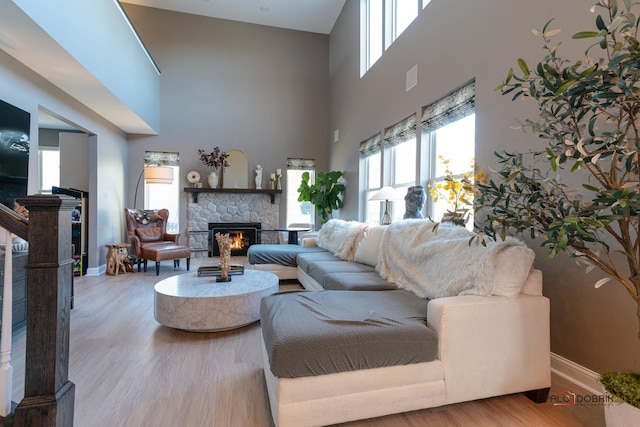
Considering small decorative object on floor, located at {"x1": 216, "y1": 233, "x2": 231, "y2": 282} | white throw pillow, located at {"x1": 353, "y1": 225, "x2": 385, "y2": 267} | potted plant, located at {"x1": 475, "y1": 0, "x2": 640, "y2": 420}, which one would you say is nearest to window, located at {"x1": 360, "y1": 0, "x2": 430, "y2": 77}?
white throw pillow, located at {"x1": 353, "y1": 225, "x2": 385, "y2": 267}

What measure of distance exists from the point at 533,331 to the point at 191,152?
632 cm

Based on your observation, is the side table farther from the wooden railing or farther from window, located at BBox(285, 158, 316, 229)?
the wooden railing

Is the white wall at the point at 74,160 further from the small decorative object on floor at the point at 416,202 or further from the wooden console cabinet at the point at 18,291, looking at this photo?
the small decorative object on floor at the point at 416,202

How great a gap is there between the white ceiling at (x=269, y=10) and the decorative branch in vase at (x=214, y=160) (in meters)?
2.77

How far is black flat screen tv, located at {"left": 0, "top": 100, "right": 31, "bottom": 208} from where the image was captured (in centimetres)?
272

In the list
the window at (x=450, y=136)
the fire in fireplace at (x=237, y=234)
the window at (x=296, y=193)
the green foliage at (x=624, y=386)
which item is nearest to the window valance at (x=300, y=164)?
the window at (x=296, y=193)

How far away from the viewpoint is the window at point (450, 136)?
9.26ft

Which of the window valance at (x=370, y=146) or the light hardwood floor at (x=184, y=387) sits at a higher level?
the window valance at (x=370, y=146)

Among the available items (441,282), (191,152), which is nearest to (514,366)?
(441,282)

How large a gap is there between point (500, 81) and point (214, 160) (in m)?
5.33

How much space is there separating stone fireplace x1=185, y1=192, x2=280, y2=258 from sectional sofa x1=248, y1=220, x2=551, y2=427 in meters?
4.77

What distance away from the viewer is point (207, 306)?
2.46m

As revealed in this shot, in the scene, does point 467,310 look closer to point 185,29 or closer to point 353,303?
point 353,303

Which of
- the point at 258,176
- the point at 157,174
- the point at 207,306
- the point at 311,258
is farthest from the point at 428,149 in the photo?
the point at 157,174
